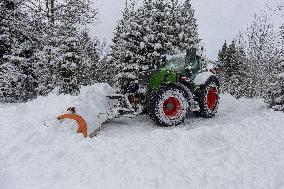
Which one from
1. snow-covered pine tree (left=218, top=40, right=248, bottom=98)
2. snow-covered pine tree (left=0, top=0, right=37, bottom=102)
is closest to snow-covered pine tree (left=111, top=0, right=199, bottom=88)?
snow-covered pine tree (left=0, top=0, right=37, bottom=102)

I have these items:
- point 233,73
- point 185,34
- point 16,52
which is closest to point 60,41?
point 16,52

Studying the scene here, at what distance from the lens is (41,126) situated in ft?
22.1

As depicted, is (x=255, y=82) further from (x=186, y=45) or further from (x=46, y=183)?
(x=46, y=183)

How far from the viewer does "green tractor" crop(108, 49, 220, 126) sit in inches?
332

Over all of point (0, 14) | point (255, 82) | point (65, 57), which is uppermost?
point (0, 14)

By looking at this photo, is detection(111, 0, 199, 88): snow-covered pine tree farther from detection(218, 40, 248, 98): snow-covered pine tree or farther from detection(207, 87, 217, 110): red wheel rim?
detection(218, 40, 248, 98): snow-covered pine tree

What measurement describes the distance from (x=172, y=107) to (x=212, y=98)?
203cm

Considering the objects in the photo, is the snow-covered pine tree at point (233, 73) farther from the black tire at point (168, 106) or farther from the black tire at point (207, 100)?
the black tire at point (168, 106)

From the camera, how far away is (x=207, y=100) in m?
9.77

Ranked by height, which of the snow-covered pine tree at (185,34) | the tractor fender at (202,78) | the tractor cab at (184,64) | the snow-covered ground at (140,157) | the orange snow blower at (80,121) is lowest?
the snow-covered ground at (140,157)

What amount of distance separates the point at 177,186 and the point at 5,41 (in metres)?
14.6

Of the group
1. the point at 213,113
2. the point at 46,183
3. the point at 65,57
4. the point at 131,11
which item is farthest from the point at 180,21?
the point at 46,183

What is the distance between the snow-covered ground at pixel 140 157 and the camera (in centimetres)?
512

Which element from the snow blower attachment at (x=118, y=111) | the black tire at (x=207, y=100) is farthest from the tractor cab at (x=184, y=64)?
the snow blower attachment at (x=118, y=111)
